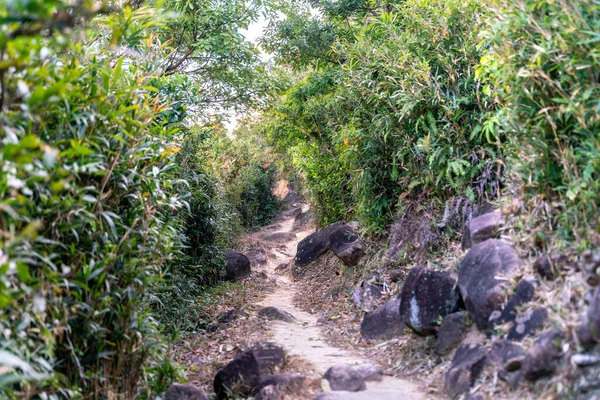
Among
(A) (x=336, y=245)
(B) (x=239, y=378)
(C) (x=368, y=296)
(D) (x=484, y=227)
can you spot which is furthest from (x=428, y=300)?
(A) (x=336, y=245)

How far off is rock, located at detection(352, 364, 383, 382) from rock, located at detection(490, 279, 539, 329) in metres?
1.16

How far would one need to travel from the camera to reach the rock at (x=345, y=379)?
14.6ft

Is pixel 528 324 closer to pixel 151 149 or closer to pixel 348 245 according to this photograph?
pixel 151 149

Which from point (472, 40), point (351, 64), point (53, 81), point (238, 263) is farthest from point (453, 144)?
point (238, 263)

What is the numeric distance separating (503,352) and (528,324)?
0.27 meters

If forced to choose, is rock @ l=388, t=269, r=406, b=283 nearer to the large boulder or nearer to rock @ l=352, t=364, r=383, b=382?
rock @ l=352, t=364, r=383, b=382

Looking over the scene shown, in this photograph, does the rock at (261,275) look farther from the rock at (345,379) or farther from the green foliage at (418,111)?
the rock at (345,379)

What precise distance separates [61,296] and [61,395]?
2.27 feet

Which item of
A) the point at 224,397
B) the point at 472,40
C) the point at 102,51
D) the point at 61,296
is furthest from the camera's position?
the point at 472,40

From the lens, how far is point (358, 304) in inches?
289

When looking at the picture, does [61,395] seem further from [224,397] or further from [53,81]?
[53,81]

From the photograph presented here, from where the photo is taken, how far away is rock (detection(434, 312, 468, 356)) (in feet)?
15.6

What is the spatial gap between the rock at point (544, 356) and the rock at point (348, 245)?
5.76m

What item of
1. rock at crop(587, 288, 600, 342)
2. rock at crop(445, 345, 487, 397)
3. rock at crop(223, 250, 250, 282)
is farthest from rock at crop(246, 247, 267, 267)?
rock at crop(587, 288, 600, 342)
